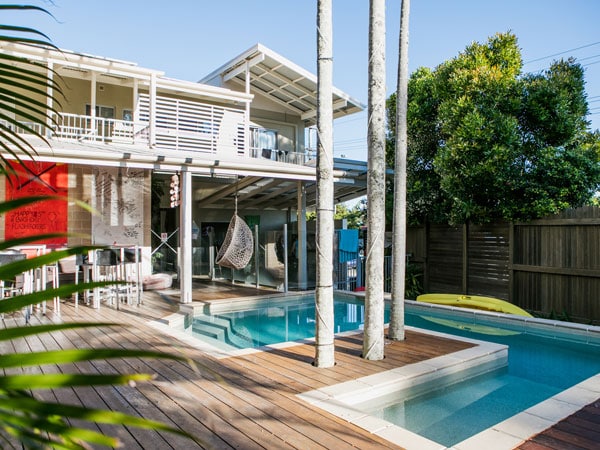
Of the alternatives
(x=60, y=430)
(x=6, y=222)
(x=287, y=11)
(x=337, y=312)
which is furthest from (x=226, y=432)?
(x=287, y=11)

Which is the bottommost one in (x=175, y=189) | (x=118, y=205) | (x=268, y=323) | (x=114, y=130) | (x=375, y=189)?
(x=268, y=323)

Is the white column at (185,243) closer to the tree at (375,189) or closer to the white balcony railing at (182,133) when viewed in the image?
the white balcony railing at (182,133)

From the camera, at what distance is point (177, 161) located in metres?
8.08

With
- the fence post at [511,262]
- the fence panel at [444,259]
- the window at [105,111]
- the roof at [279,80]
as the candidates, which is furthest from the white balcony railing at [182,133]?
the fence post at [511,262]

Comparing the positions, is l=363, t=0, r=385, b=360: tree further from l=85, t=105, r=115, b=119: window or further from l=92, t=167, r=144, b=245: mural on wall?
l=85, t=105, r=115, b=119: window

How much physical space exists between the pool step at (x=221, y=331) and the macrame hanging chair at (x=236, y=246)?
150cm

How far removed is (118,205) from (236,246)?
123 inches

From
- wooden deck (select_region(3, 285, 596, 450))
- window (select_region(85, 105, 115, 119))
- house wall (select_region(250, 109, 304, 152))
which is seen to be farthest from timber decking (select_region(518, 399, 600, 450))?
house wall (select_region(250, 109, 304, 152))

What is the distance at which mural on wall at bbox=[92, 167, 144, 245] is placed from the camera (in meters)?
9.89

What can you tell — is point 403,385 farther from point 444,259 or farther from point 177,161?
point 444,259

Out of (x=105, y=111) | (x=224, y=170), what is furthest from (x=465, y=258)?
(x=105, y=111)

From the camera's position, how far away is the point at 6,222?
884 centimetres

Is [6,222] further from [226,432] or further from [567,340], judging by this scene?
[567,340]

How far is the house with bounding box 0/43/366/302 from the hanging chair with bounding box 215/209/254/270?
441mm
